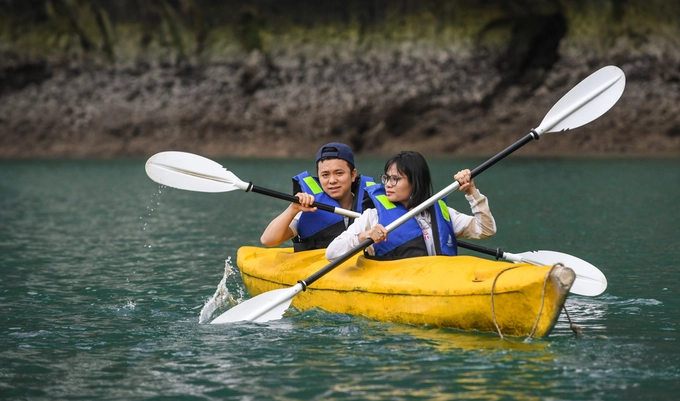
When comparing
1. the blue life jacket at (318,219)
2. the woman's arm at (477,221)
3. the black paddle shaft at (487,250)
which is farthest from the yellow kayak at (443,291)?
the black paddle shaft at (487,250)

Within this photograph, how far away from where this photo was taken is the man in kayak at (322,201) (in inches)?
210

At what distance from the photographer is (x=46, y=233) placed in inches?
354

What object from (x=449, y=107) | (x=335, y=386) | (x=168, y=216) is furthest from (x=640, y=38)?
(x=335, y=386)

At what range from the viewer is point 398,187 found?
15.7 feet

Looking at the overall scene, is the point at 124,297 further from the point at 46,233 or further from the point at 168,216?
the point at 168,216

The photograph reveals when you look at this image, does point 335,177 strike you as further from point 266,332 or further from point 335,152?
point 266,332

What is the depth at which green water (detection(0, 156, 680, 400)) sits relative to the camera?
363 cm

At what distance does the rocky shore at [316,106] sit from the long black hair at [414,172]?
1558cm

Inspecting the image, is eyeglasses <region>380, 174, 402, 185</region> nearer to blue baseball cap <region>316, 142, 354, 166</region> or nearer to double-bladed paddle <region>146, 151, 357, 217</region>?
blue baseball cap <region>316, 142, 354, 166</region>

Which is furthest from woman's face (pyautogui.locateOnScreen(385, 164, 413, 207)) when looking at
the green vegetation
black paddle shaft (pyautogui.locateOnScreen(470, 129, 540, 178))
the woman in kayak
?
the green vegetation

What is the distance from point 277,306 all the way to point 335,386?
1.22 meters

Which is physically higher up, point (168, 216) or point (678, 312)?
point (168, 216)

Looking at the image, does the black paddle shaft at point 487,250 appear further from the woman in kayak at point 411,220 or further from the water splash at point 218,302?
the water splash at point 218,302

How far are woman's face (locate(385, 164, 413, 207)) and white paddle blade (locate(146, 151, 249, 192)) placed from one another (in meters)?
1.44
